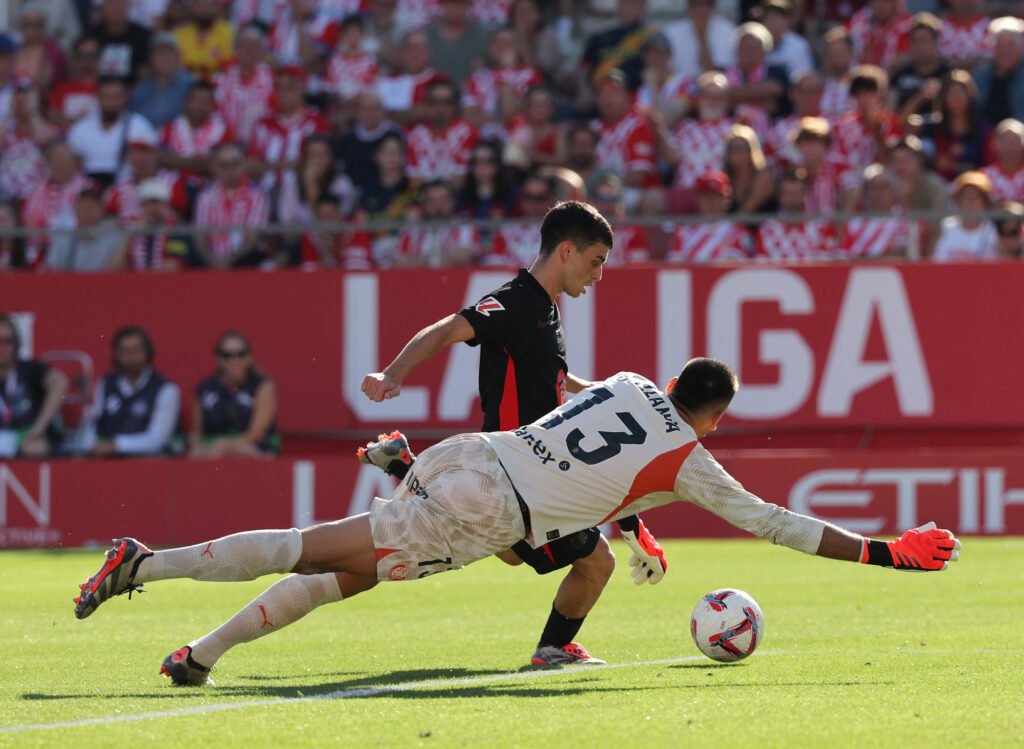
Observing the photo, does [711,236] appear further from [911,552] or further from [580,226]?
[911,552]

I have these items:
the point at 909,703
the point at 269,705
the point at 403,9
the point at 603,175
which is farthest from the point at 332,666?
the point at 403,9

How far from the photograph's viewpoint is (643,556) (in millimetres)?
8219

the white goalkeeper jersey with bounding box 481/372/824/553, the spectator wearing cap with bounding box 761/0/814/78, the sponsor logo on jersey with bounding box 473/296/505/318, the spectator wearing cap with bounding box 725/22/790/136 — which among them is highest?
the spectator wearing cap with bounding box 761/0/814/78

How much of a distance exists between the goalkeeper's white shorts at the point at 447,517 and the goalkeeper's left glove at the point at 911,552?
1514 millimetres

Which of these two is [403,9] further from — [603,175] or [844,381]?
[844,381]

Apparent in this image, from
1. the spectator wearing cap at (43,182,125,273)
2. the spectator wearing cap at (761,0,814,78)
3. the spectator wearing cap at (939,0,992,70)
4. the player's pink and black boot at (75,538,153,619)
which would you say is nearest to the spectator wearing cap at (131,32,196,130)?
the spectator wearing cap at (43,182,125,273)

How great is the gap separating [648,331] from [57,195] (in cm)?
696

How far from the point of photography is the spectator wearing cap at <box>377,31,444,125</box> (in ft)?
64.5

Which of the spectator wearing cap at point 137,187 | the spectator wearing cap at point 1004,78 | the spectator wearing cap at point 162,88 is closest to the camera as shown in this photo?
the spectator wearing cap at point 1004,78

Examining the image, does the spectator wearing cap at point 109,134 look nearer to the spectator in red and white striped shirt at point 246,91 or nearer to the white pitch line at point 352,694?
the spectator in red and white striped shirt at point 246,91

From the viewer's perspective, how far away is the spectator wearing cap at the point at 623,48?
19828mm

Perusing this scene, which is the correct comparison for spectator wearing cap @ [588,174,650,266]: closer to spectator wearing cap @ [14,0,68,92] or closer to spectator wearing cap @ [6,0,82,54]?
spectator wearing cap @ [14,0,68,92]

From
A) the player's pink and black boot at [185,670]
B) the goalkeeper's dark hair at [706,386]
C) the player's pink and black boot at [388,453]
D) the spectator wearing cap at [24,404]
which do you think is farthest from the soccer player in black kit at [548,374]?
the spectator wearing cap at [24,404]

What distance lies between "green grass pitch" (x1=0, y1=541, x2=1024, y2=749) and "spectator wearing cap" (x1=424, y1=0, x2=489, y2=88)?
875 cm
